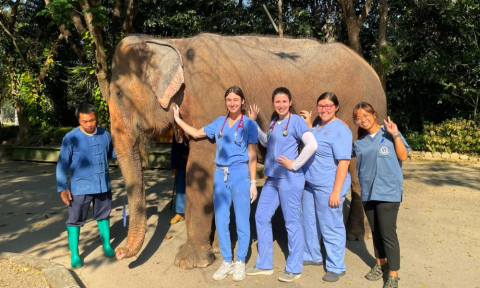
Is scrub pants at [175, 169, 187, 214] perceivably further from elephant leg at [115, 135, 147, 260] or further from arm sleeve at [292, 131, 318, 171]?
arm sleeve at [292, 131, 318, 171]

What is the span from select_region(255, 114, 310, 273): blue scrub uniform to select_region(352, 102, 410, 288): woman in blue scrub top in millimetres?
615

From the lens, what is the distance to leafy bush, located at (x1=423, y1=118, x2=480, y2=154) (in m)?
13.2

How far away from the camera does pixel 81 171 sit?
14.7 feet

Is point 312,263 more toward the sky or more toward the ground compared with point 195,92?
more toward the ground

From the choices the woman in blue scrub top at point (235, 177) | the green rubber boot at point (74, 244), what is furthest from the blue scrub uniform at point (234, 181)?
the green rubber boot at point (74, 244)

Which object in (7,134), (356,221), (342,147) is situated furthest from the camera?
(7,134)

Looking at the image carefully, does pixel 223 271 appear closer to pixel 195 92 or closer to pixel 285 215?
pixel 285 215

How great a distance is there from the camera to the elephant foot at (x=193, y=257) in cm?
439

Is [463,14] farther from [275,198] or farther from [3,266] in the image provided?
[3,266]

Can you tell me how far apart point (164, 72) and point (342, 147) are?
2.30 m

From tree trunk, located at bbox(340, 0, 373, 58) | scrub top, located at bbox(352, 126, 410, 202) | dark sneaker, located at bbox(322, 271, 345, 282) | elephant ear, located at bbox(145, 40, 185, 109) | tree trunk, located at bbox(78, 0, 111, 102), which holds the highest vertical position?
tree trunk, located at bbox(340, 0, 373, 58)

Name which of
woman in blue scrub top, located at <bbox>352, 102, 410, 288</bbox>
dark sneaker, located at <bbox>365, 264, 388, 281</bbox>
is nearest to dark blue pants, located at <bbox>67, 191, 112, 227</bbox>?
woman in blue scrub top, located at <bbox>352, 102, 410, 288</bbox>

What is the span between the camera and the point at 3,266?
13.7 ft

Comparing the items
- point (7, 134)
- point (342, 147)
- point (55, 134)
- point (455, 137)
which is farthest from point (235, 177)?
point (7, 134)
